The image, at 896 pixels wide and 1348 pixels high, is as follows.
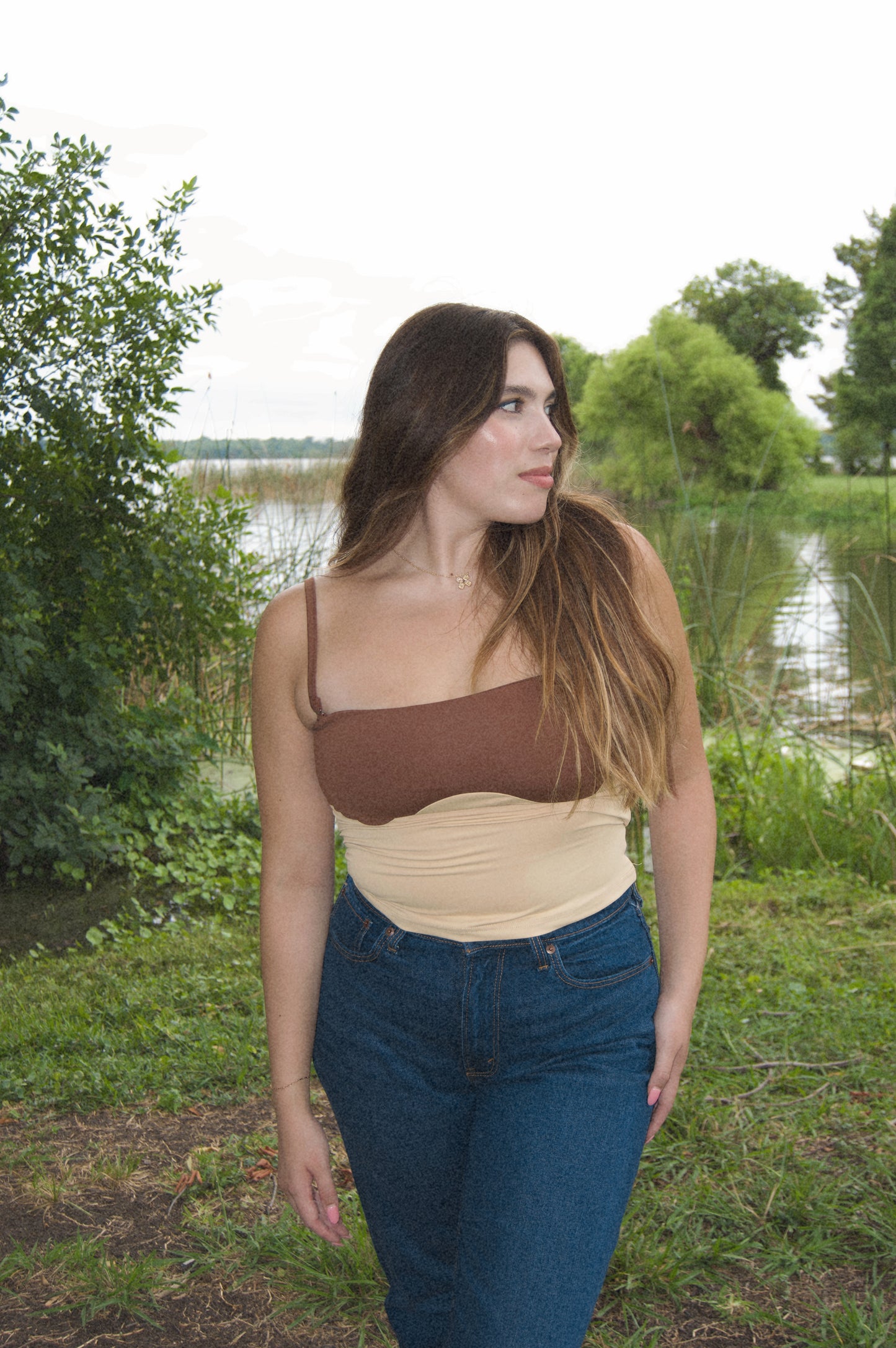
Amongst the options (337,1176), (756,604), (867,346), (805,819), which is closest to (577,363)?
(867,346)

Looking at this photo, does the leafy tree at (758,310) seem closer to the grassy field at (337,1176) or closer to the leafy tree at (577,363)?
the leafy tree at (577,363)

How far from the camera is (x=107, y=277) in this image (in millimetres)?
3889

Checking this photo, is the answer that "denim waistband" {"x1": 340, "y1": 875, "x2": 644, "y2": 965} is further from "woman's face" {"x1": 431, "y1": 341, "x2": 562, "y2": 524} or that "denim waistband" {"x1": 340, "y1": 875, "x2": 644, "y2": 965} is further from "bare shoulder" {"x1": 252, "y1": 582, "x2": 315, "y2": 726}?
"woman's face" {"x1": 431, "y1": 341, "x2": 562, "y2": 524}

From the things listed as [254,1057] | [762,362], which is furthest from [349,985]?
[762,362]

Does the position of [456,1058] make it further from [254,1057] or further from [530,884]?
[254,1057]

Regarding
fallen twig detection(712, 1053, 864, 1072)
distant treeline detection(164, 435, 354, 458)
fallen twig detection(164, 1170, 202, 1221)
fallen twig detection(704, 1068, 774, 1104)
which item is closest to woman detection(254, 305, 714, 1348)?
fallen twig detection(164, 1170, 202, 1221)

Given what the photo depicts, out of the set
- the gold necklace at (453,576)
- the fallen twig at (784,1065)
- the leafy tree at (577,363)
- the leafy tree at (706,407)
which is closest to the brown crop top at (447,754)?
the gold necklace at (453,576)

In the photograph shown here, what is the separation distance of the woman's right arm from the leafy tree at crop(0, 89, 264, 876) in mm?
2356

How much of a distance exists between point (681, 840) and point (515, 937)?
286 millimetres

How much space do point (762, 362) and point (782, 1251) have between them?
29596 millimetres

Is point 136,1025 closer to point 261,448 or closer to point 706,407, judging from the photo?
point 261,448

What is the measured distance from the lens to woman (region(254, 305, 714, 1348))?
1.28 meters

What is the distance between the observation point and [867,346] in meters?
24.8

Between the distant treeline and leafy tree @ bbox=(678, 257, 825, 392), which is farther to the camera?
leafy tree @ bbox=(678, 257, 825, 392)
